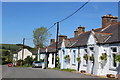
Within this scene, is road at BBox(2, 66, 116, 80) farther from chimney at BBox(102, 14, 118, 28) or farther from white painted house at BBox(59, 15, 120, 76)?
chimney at BBox(102, 14, 118, 28)

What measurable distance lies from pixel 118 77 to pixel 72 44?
13.6 m

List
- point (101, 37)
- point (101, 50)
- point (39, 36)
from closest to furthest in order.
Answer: point (101, 50), point (101, 37), point (39, 36)

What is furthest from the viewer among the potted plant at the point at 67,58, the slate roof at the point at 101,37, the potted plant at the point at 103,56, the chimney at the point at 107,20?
the potted plant at the point at 67,58

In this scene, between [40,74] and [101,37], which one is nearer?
[40,74]

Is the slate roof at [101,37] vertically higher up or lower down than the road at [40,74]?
higher up

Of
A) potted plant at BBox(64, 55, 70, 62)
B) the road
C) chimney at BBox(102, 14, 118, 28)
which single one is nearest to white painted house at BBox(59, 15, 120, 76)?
chimney at BBox(102, 14, 118, 28)

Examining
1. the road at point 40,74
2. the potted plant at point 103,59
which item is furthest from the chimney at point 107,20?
the road at point 40,74

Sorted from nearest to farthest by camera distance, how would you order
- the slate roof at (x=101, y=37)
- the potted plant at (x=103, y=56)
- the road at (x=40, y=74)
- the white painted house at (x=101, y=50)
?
the road at (x=40, y=74) < the white painted house at (x=101, y=50) < the potted plant at (x=103, y=56) < the slate roof at (x=101, y=37)

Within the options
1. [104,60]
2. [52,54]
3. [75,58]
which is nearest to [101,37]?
[104,60]

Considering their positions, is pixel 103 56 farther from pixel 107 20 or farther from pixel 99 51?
pixel 107 20

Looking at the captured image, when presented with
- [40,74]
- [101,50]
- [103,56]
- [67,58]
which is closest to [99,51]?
[101,50]

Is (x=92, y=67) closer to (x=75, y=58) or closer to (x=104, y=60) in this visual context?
(x=104, y=60)

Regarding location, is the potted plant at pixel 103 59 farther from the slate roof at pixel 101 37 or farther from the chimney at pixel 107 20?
the chimney at pixel 107 20

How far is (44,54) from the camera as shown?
149ft
